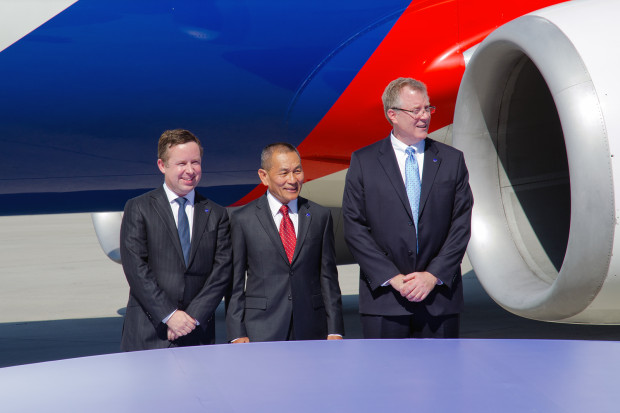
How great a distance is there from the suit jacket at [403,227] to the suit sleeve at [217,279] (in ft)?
1.38

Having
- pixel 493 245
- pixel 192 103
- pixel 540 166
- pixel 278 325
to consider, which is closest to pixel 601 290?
pixel 493 245

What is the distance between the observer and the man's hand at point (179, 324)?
2852 mm

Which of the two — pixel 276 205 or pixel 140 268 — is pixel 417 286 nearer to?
pixel 276 205

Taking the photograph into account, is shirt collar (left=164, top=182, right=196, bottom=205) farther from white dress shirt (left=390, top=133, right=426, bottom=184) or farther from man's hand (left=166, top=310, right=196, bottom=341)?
white dress shirt (left=390, top=133, right=426, bottom=184)

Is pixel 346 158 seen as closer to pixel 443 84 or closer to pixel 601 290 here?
pixel 443 84

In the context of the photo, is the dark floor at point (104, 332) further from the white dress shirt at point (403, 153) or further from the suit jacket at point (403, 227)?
the white dress shirt at point (403, 153)

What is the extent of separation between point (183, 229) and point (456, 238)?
36.3 inches

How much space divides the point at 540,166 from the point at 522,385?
119 inches

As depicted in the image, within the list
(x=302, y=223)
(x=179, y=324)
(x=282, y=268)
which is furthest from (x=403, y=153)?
(x=179, y=324)

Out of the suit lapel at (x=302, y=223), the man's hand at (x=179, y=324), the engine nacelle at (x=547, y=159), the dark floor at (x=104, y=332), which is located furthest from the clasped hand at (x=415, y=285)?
the dark floor at (x=104, y=332)

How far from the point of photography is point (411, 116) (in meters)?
3.03

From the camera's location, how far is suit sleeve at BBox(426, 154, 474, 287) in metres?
2.98

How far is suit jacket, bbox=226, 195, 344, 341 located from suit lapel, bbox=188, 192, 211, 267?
Answer: 4.0 inches

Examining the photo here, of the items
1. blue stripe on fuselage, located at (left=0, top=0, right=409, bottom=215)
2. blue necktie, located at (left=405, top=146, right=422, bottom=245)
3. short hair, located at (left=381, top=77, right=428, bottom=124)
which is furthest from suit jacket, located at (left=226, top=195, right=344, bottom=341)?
blue stripe on fuselage, located at (left=0, top=0, right=409, bottom=215)
